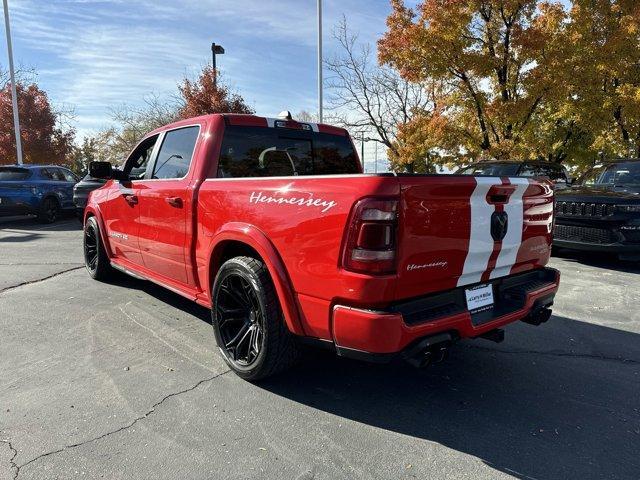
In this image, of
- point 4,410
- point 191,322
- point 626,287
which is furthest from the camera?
point 626,287

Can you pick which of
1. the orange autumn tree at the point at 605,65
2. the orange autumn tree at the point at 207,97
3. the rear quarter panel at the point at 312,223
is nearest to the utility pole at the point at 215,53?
the orange autumn tree at the point at 207,97

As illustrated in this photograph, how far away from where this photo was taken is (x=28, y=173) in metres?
13.0

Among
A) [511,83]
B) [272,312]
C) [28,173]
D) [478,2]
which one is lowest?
→ [272,312]

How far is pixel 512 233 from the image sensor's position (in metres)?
3.18

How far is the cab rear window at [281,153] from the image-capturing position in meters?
3.93

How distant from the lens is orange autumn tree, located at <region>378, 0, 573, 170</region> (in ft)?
43.8

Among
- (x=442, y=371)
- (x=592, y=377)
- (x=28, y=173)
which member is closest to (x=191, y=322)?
(x=442, y=371)

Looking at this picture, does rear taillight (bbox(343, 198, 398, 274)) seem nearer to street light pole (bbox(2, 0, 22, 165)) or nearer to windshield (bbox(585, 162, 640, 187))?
windshield (bbox(585, 162, 640, 187))

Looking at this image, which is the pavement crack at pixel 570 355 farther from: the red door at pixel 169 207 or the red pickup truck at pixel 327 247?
the red door at pixel 169 207

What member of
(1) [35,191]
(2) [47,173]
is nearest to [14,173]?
(1) [35,191]

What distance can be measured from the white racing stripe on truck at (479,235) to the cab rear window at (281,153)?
6.11 feet

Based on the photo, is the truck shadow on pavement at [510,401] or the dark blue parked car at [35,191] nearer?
the truck shadow on pavement at [510,401]

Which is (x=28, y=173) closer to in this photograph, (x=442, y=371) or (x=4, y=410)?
(x=4, y=410)

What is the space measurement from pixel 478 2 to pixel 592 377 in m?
12.9
